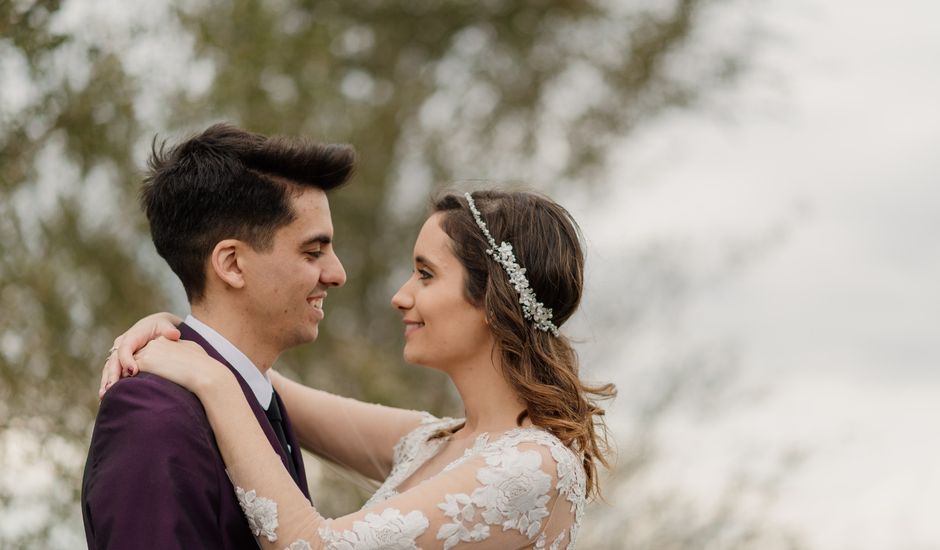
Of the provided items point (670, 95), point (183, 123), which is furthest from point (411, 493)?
point (670, 95)

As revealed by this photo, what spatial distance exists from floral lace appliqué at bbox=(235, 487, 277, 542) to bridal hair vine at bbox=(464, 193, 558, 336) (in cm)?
95

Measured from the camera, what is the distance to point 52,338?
6.43 m

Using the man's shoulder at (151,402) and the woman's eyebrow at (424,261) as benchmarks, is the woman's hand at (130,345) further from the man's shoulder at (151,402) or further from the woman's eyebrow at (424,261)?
the woman's eyebrow at (424,261)

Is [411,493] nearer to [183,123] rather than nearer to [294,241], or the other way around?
[294,241]

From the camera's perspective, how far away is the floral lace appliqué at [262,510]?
2979mm

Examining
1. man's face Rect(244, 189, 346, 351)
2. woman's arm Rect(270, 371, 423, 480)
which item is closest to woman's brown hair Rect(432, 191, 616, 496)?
man's face Rect(244, 189, 346, 351)

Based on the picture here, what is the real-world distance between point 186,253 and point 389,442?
1.15 metres

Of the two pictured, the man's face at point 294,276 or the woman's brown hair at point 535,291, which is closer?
the man's face at point 294,276

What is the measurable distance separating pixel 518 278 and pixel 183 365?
980mm

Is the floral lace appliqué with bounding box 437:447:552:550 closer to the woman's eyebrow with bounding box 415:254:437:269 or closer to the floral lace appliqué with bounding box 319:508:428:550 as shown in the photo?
the floral lace appliqué with bounding box 319:508:428:550

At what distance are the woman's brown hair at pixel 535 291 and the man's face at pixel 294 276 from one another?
386 mm

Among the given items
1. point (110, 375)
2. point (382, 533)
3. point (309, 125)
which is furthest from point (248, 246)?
point (309, 125)

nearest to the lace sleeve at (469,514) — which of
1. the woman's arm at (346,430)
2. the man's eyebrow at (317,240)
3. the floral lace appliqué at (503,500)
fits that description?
the floral lace appliqué at (503,500)

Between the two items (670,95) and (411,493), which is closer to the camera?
(411,493)
